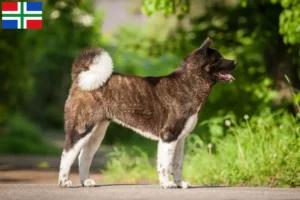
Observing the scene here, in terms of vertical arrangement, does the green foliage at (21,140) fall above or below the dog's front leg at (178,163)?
below

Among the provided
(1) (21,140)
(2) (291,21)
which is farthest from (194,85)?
(1) (21,140)

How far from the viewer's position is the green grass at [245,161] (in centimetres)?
1358

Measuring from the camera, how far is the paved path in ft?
36.0

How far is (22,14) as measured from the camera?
1670 cm

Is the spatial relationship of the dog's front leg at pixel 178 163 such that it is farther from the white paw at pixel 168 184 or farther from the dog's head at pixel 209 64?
the dog's head at pixel 209 64

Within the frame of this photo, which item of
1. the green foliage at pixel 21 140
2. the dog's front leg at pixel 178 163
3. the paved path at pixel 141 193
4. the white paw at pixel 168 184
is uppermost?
the dog's front leg at pixel 178 163

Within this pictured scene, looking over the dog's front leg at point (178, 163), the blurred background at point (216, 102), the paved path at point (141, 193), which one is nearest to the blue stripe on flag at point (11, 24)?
the blurred background at point (216, 102)

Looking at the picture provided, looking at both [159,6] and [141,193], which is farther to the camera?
[159,6]

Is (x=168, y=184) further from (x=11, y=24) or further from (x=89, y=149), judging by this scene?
(x=11, y=24)

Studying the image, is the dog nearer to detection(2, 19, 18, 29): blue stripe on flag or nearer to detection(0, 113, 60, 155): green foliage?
detection(2, 19, 18, 29): blue stripe on flag

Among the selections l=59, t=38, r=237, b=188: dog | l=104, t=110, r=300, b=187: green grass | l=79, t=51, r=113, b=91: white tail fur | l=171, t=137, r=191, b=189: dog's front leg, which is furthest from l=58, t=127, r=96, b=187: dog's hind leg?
l=104, t=110, r=300, b=187: green grass

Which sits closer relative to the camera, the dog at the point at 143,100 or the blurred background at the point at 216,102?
the dog at the point at 143,100

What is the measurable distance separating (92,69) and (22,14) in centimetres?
518

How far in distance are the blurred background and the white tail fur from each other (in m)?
3.03
